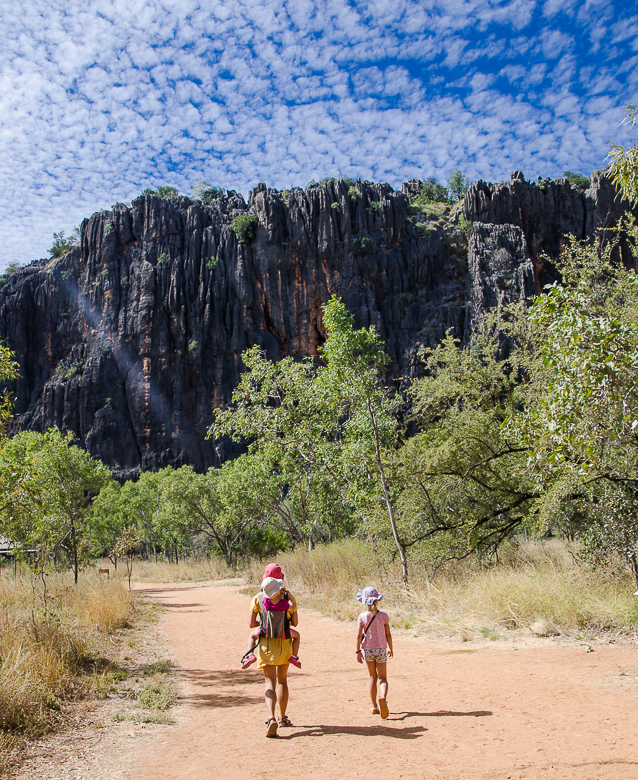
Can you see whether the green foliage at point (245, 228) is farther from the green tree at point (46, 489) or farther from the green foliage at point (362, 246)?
the green tree at point (46, 489)

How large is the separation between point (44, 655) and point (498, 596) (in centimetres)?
645

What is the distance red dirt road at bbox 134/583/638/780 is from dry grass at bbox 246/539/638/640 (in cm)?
62

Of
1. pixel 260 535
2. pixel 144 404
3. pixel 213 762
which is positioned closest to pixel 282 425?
pixel 213 762

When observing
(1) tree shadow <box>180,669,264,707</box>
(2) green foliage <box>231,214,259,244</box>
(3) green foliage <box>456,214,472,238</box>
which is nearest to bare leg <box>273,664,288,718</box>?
(1) tree shadow <box>180,669,264,707</box>

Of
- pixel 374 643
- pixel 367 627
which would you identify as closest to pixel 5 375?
pixel 367 627

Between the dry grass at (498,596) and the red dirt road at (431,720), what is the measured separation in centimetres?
62

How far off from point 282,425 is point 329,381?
93.7 inches

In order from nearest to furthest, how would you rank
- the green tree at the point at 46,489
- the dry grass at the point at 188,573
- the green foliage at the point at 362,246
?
the green tree at the point at 46,489
the dry grass at the point at 188,573
the green foliage at the point at 362,246

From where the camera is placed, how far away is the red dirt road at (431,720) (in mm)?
3402

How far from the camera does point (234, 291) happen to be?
58031mm

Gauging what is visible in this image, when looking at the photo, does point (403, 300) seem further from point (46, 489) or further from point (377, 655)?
point (377, 655)

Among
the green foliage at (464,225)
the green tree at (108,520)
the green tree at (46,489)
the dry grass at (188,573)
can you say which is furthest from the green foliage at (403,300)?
the green tree at (46,489)

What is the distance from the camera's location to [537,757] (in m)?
3.41

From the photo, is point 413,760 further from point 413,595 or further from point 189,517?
point 189,517
